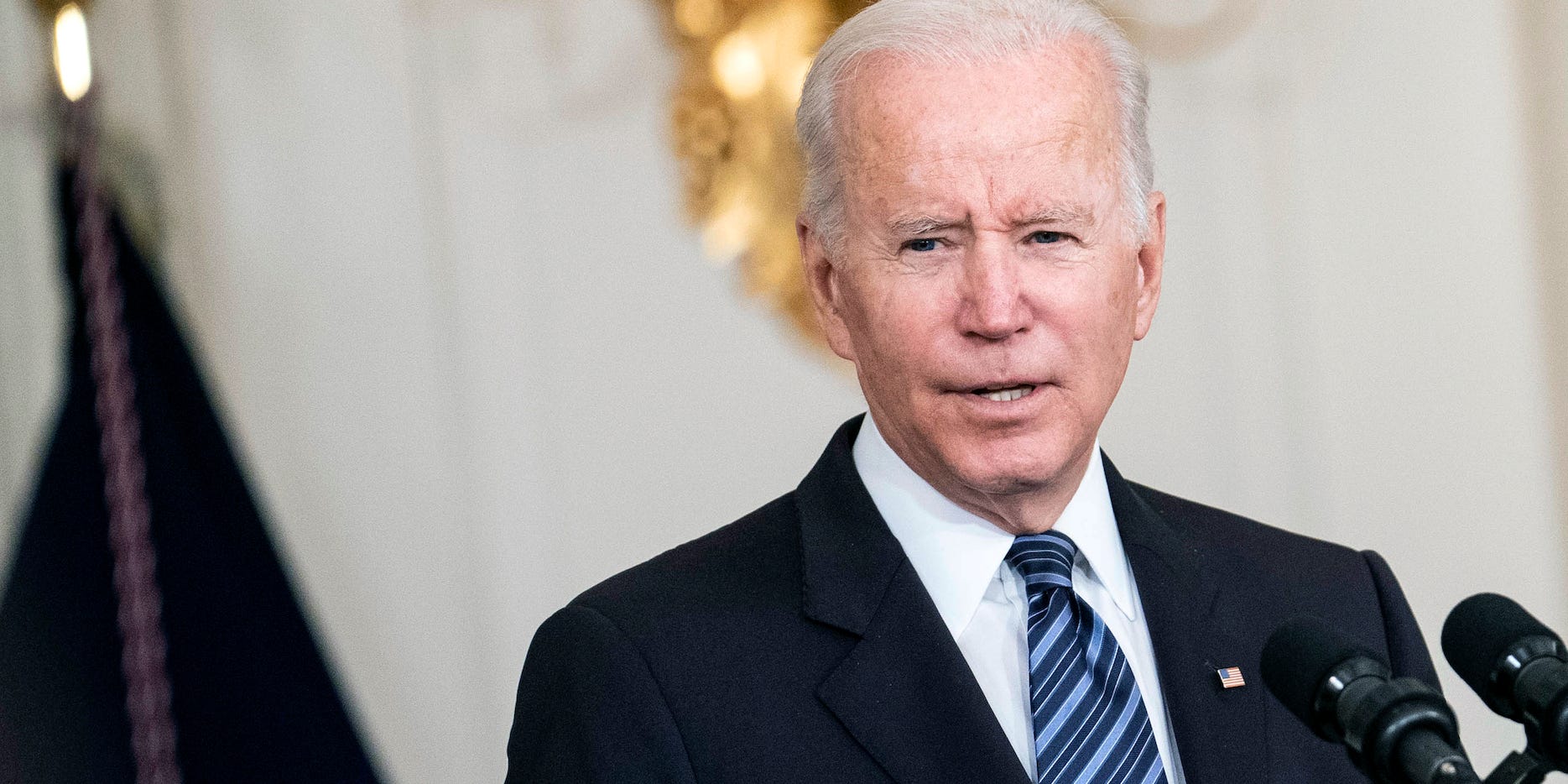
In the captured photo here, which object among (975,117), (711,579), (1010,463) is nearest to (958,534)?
(1010,463)

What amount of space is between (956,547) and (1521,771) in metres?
0.65

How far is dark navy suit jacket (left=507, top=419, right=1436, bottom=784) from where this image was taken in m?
1.49

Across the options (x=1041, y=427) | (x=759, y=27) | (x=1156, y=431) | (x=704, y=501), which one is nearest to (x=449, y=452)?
(x=704, y=501)

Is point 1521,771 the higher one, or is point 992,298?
point 992,298

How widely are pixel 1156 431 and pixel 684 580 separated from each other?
80.6 inches

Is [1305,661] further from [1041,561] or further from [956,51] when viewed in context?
[956,51]

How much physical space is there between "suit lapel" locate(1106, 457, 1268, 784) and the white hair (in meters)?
0.32

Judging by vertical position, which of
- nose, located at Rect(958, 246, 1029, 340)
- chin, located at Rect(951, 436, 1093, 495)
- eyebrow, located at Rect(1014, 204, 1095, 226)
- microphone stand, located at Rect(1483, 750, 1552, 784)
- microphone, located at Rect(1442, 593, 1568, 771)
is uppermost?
eyebrow, located at Rect(1014, 204, 1095, 226)

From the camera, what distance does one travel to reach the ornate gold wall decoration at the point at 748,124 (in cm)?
340

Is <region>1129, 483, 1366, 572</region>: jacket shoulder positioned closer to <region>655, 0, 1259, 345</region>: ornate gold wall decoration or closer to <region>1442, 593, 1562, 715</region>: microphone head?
<region>1442, 593, 1562, 715</region>: microphone head

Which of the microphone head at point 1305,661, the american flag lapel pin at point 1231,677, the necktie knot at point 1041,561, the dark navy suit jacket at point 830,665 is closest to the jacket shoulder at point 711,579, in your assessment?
the dark navy suit jacket at point 830,665

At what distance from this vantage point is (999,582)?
5.35 ft

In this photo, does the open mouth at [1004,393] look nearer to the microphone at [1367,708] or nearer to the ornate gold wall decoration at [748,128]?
the microphone at [1367,708]

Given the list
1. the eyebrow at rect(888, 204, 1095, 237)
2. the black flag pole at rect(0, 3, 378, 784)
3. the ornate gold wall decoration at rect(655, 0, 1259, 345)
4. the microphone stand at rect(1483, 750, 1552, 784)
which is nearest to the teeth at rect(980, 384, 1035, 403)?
the eyebrow at rect(888, 204, 1095, 237)
